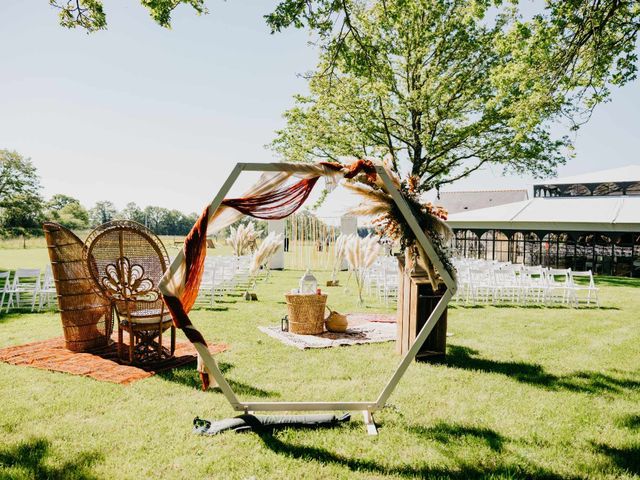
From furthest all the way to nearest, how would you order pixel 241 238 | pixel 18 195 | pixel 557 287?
pixel 18 195 < pixel 241 238 < pixel 557 287

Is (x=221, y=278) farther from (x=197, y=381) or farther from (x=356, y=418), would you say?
(x=356, y=418)

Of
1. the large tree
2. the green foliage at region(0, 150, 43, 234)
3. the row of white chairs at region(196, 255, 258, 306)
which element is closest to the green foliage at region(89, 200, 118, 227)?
the green foliage at region(0, 150, 43, 234)

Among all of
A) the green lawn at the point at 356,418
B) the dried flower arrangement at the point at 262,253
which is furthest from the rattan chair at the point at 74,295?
the dried flower arrangement at the point at 262,253

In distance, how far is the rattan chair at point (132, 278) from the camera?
5.77 meters

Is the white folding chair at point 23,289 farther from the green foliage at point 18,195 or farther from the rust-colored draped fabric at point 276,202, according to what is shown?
the green foliage at point 18,195

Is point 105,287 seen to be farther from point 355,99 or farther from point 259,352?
point 355,99

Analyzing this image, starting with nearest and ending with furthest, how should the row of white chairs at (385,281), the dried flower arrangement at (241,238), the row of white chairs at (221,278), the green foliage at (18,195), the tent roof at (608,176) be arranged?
1. the row of white chairs at (221,278)
2. the row of white chairs at (385,281)
3. the dried flower arrangement at (241,238)
4. the tent roof at (608,176)
5. the green foliage at (18,195)

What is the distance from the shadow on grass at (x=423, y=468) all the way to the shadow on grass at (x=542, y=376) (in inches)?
87.3

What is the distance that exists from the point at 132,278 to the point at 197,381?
185 cm

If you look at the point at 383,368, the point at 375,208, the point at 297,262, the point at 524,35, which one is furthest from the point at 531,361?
the point at 297,262

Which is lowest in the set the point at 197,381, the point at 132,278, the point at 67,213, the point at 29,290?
the point at 197,381

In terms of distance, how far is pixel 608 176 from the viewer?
2675cm

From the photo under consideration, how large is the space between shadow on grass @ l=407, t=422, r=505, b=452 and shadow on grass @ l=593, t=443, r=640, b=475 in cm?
81

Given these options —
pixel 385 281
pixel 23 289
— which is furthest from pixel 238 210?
pixel 23 289
